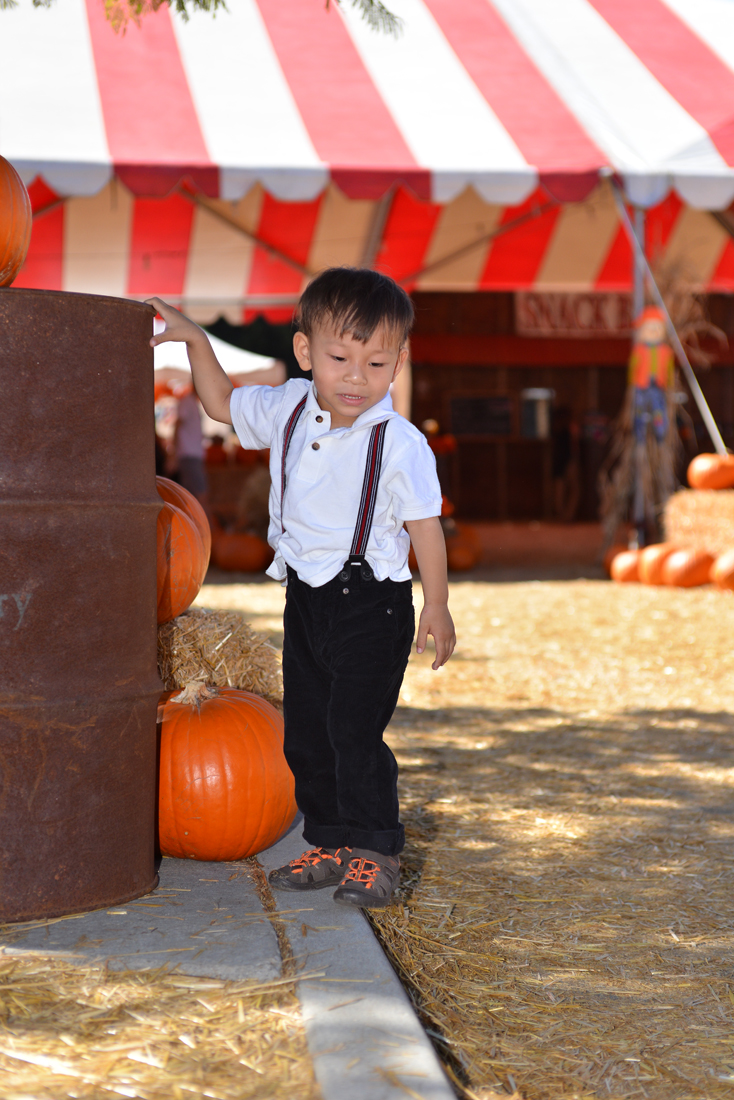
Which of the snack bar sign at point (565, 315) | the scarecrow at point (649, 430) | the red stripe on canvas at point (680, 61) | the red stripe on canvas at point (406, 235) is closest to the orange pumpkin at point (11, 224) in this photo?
the red stripe on canvas at point (680, 61)

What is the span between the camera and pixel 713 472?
9414mm

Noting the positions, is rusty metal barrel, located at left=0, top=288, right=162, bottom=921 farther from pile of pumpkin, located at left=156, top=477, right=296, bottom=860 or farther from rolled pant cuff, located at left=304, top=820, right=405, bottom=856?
rolled pant cuff, located at left=304, top=820, right=405, bottom=856

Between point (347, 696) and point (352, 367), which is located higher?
point (352, 367)

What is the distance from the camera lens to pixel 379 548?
2430 millimetres

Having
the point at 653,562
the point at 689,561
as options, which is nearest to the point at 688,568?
the point at 689,561

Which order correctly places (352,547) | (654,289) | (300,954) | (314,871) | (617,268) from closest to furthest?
(300,954), (352,547), (314,871), (654,289), (617,268)

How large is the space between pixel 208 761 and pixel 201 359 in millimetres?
949

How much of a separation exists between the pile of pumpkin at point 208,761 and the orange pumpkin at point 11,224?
640 millimetres

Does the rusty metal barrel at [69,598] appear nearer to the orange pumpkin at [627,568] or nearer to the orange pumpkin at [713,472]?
the orange pumpkin at [627,568]

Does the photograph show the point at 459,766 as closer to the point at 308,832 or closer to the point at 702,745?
the point at 702,745

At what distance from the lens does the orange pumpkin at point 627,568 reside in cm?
912

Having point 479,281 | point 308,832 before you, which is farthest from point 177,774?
point 479,281

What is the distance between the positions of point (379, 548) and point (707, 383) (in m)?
17.4

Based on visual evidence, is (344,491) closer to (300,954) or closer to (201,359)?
(201,359)
